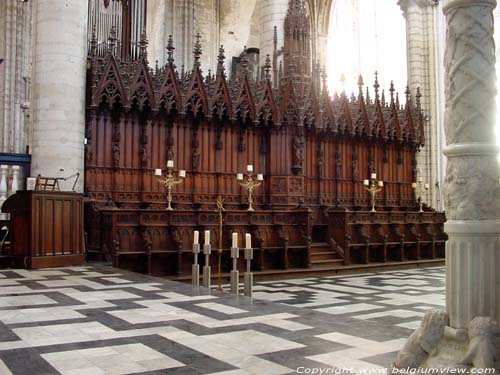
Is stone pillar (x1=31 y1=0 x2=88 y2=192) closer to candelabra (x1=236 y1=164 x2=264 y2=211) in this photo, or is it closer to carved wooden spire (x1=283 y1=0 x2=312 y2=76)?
candelabra (x1=236 y1=164 x2=264 y2=211)

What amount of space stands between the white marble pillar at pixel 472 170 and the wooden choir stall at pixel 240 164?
7919mm

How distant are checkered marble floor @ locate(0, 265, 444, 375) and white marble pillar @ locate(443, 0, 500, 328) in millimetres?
864

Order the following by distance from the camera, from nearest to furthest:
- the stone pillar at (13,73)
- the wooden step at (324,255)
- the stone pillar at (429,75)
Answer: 1. the wooden step at (324,255)
2. the stone pillar at (429,75)
3. the stone pillar at (13,73)

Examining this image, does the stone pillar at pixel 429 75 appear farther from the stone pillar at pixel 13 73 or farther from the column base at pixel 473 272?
the column base at pixel 473 272

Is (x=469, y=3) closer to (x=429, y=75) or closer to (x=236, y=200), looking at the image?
(x=236, y=200)

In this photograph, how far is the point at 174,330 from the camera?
15.6ft

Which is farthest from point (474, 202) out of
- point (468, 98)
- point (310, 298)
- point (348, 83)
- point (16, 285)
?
point (348, 83)

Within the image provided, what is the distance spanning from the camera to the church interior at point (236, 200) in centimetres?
329

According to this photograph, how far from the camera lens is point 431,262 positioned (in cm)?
1476

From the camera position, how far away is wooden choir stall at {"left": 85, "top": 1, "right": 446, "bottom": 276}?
11.3m

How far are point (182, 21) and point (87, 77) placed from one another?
8067 millimetres

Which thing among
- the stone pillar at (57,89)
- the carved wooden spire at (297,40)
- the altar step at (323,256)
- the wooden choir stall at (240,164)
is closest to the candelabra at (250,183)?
the wooden choir stall at (240,164)

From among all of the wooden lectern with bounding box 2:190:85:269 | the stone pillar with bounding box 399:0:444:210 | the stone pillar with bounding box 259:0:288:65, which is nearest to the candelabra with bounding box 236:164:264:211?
the stone pillar with bounding box 259:0:288:65

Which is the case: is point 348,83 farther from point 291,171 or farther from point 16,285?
point 16,285
